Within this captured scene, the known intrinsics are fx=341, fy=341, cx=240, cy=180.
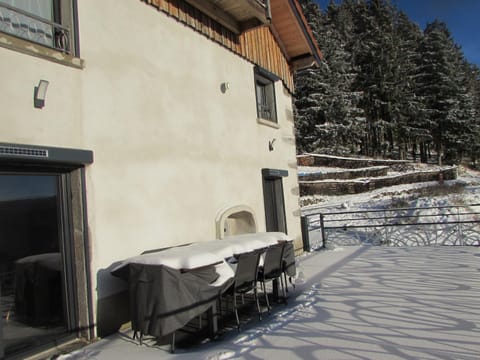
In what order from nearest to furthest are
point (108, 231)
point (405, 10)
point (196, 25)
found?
point (108, 231), point (196, 25), point (405, 10)

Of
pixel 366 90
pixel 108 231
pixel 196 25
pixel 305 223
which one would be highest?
pixel 366 90

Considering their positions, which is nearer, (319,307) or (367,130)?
(319,307)

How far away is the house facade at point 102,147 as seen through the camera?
350 centimetres

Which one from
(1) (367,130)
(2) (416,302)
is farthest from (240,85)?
(1) (367,130)

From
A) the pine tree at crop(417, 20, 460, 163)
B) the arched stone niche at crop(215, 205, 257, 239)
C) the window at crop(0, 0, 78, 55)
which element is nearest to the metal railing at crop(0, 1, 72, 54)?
the window at crop(0, 0, 78, 55)

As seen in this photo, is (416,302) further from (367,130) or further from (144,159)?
(367,130)

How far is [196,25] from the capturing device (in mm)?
6078

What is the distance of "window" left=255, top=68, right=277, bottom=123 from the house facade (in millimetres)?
1479

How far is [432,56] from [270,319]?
3408 cm

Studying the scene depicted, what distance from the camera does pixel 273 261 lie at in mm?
4750

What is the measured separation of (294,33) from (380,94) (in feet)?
78.1

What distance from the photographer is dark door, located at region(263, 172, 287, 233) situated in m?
7.99

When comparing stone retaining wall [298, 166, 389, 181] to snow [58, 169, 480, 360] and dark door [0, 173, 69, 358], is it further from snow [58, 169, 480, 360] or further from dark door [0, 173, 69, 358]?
dark door [0, 173, 69, 358]

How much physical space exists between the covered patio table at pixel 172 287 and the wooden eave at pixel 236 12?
15.0ft
